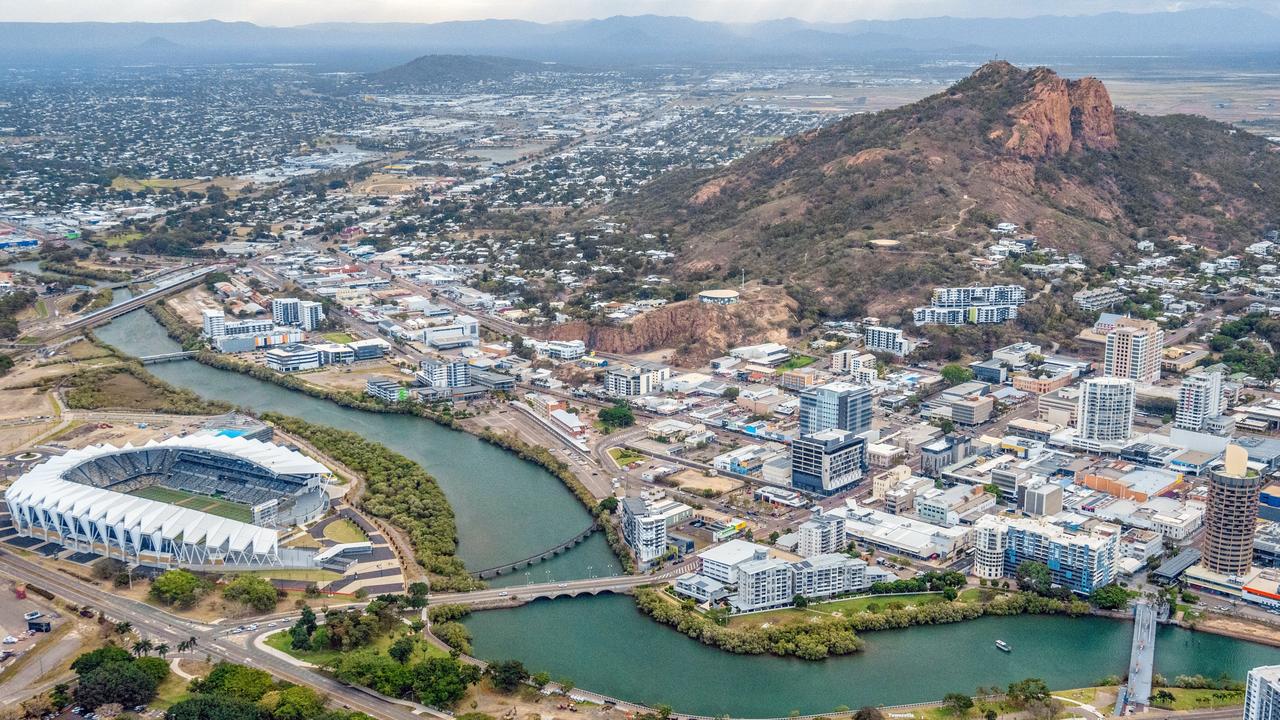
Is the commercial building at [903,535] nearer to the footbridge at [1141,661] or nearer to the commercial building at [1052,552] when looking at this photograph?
the commercial building at [1052,552]

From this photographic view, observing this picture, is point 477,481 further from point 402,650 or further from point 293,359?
point 293,359

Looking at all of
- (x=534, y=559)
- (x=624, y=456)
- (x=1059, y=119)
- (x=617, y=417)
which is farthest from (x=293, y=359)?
(x=1059, y=119)

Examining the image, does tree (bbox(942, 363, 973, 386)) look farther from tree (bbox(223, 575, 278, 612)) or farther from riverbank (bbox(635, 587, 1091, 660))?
tree (bbox(223, 575, 278, 612))

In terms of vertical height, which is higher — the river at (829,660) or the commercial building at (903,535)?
the commercial building at (903,535)

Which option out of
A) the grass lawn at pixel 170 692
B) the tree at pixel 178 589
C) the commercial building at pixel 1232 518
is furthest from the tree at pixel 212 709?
the commercial building at pixel 1232 518

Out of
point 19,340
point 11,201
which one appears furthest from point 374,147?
point 19,340

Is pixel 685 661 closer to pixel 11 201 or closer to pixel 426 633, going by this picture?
pixel 426 633
